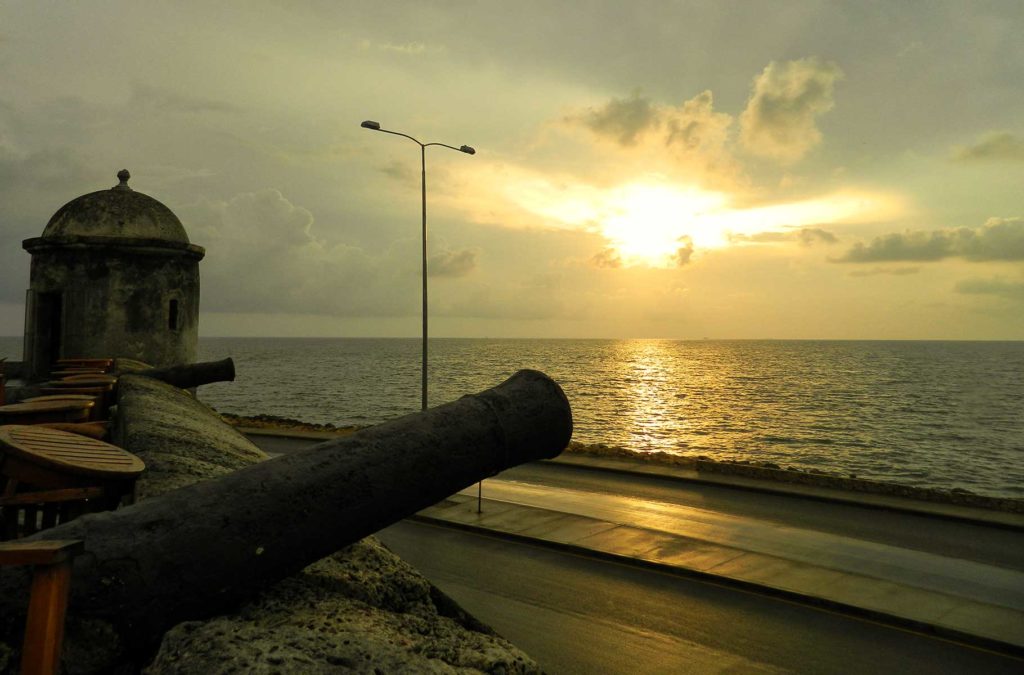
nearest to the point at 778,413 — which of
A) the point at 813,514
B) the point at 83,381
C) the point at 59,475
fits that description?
the point at 813,514

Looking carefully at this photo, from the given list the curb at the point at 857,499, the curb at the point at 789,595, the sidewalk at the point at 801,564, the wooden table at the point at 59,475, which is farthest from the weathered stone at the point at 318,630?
the curb at the point at 857,499

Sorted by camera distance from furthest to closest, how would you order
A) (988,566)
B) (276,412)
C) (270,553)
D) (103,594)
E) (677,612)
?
(276,412)
(988,566)
(677,612)
(270,553)
(103,594)

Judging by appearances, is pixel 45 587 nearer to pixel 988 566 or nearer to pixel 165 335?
pixel 988 566

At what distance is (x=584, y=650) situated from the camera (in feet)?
22.1

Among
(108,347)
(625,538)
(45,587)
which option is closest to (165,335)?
(108,347)

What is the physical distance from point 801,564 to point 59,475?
8.83 metres

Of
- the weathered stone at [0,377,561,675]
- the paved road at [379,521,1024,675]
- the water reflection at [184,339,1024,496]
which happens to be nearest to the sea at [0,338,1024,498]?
the water reflection at [184,339,1024,496]

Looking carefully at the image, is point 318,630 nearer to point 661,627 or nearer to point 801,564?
point 661,627

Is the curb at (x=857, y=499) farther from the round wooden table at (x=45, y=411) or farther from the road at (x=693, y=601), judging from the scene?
the round wooden table at (x=45, y=411)

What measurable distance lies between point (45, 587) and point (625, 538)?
9.19 metres

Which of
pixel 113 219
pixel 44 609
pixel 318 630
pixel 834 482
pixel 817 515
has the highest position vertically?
pixel 113 219

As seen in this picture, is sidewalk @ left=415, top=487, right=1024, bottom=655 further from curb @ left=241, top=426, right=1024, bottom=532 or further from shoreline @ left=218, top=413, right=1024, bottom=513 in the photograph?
shoreline @ left=218, top=413, right=1024, bottom=513

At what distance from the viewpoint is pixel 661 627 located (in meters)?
7.38

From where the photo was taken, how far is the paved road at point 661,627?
662cm
